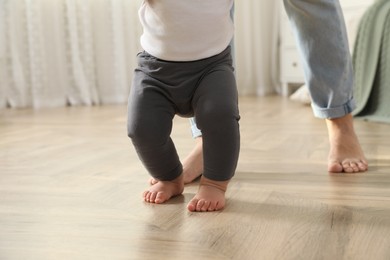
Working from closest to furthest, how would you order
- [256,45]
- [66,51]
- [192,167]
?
[192,167], [66,51], [256,45]

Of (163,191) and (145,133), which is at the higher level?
(145,133)

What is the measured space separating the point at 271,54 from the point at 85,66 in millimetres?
1144

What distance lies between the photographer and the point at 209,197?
88 cm

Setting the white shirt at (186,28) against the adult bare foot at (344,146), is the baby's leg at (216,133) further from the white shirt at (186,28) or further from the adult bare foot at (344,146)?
the adult bare foot at (344,146)

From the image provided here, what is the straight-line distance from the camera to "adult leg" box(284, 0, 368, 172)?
1.13 m

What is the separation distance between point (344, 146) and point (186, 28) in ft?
1.58

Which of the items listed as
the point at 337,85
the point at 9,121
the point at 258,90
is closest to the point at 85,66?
the point at 9,121

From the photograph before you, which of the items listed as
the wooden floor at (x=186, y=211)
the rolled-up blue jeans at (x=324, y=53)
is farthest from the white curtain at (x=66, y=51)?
the rolled-up blue jeans at (x=324, y=53)

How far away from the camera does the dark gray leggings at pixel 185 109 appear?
2.89 ft

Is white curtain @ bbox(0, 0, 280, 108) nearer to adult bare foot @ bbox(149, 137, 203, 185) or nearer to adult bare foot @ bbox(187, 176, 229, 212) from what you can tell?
adult bare foot @ bbox(149, 137, 203, 185)

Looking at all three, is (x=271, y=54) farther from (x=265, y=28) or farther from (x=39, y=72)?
(x=39, y=72)

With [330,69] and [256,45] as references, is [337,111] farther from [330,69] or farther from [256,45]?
[256,45]

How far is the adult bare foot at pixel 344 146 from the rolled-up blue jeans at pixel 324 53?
3 cm

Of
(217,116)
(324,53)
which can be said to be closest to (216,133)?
(217,116)
